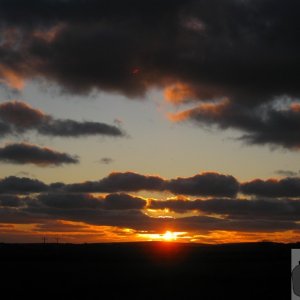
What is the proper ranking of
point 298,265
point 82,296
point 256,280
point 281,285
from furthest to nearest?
point 256,280, point 281,285, point 82,296, point 298,265

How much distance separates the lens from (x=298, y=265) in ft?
31.5

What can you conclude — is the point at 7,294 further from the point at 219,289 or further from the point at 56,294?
the point at 219,289

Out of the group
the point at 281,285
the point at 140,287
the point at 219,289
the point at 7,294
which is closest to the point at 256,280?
the point at 281,285

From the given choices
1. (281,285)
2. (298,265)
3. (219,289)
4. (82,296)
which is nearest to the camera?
(298,265)

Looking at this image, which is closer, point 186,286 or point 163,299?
point 163,299

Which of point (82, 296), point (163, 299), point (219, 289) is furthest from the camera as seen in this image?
point (219, 289)

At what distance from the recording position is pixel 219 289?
→ 67500mm

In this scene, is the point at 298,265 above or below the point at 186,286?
above

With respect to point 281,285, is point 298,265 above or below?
above

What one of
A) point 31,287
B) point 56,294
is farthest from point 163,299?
point 31,287

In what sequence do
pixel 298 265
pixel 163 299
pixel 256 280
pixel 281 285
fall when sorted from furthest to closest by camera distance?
1. pixel 256 280
2. pixel 281 285
3. pixel 163 299
4. pixel 298 265

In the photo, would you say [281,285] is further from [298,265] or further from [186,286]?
[298,265]

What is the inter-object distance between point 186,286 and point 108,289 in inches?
408

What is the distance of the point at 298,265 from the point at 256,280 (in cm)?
7552
